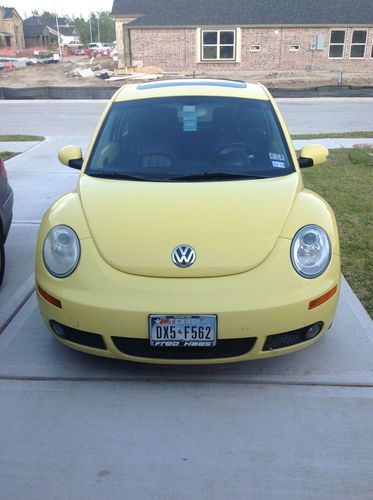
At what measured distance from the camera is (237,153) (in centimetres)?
375

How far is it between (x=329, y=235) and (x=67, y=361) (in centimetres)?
176

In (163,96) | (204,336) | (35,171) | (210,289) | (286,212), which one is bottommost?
(35,171)

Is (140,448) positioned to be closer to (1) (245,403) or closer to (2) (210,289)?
(1) (245,403)

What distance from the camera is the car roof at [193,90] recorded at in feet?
13.7

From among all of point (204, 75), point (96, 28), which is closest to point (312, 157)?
point (204, 75)

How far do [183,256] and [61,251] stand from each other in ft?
2.37

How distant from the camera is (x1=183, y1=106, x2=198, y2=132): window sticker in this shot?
3.94 m

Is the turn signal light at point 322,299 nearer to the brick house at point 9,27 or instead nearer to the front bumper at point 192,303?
the front bumper at point 192,303

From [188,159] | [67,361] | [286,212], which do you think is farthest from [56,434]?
[188,159]

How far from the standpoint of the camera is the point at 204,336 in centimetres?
268

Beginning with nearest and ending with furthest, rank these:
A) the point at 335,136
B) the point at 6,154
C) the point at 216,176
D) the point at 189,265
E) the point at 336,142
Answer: the point at 189,265 < the point at 216,176 < the point at 6,154 < the point at 336,142 < the point at 335,136

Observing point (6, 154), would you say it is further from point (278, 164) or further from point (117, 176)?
point (278, 164)

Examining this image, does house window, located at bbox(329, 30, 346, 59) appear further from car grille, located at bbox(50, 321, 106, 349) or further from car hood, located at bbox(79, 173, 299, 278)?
car grille, located at bbox(50, 321, 106, 349)

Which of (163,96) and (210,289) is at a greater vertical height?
(163,96)
